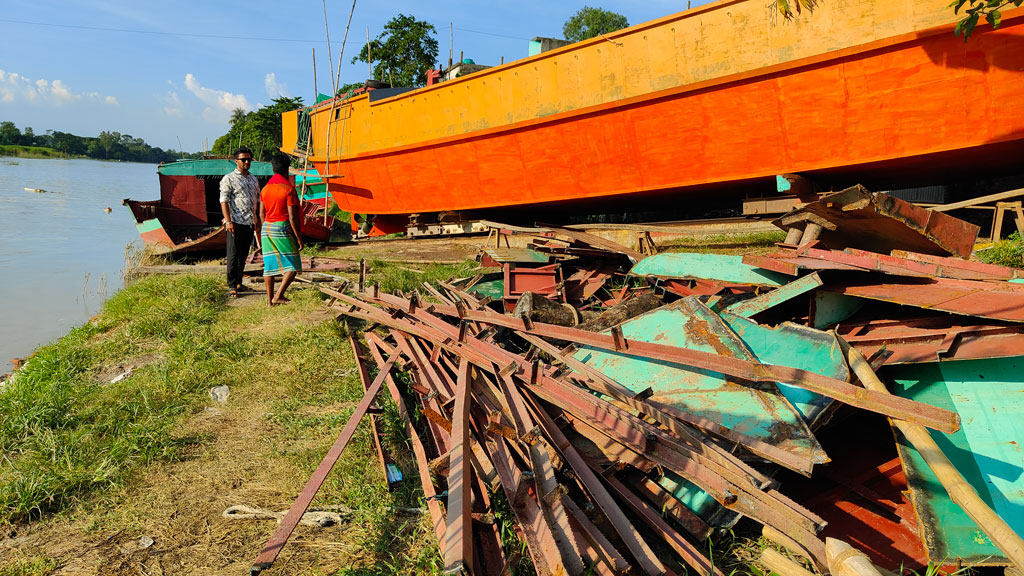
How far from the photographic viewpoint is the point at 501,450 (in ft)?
8.47

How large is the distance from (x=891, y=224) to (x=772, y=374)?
2188mm

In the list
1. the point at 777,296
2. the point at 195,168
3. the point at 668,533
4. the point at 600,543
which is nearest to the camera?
the point at 600,543

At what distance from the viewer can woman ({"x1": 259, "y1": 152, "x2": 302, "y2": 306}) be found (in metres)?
5.88

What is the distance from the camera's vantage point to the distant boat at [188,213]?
10.1 m

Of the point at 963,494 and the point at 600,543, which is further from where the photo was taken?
the point at 600,543

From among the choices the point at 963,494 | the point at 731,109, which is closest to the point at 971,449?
the point at 963,494

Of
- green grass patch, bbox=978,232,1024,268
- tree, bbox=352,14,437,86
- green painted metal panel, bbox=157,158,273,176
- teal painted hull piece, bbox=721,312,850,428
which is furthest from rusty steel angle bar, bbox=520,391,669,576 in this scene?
tree, bbox=352,14,437,86

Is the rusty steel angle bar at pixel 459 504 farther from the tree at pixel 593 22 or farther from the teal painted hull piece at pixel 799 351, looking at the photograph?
the tree at pixel 593 22

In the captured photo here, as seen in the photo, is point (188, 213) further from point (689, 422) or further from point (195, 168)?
point (689, 422)

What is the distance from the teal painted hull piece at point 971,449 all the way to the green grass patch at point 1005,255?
10.1 ft

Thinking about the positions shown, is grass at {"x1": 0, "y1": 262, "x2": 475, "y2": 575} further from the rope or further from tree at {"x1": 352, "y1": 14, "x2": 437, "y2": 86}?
tree at {"x1": 352, "y1": 14, "x2": 437, "y2": 86}

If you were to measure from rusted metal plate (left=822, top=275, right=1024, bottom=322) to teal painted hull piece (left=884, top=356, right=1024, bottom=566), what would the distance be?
0.25m

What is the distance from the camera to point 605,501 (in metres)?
2.28

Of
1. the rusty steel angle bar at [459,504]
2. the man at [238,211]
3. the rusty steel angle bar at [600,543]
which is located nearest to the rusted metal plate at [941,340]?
the rusty steel angle bar at [600,543]
